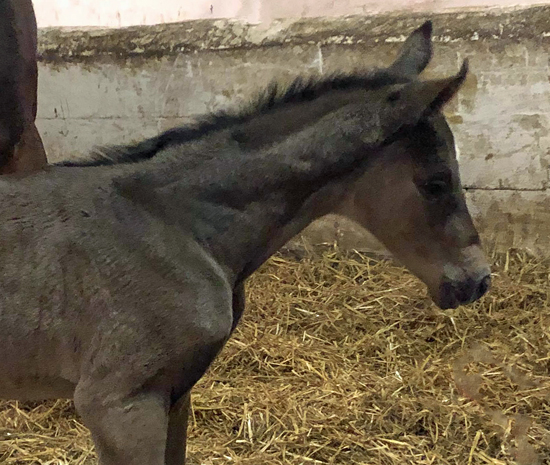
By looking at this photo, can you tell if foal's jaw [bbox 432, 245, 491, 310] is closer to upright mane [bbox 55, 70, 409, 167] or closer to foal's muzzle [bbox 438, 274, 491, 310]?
foal's muzzle [bbox 438, 274, 491, 310]

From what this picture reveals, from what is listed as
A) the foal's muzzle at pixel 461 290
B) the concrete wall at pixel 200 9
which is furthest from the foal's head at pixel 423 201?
the concrete wall at pixel 200 9

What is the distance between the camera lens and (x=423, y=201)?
1.33m

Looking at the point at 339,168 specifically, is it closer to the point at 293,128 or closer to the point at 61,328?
the point at 293,128

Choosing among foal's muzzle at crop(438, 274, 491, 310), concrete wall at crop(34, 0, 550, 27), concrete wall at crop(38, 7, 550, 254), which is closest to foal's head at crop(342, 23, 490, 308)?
foal's muzzle at crop(438, 274, 491, 310)

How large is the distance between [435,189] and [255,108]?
457 millimetres

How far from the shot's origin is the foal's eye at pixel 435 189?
131cm

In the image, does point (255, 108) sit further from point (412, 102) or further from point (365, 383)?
point (365, 383)

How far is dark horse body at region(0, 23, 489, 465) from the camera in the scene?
1.15 metres

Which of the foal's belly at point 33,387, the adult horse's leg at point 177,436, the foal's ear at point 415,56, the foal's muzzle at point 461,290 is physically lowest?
the adult horse's leg at point 177,436

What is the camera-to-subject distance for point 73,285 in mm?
1164

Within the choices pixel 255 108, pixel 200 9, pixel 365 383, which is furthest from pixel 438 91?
pixel 200 9

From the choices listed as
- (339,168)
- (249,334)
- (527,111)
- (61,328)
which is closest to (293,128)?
(339,168)

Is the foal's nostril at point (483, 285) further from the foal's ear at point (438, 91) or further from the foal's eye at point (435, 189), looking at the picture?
the foal's ear at point (438, 91)

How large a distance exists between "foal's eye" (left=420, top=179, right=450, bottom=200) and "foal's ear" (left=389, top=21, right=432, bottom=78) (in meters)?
0.26
